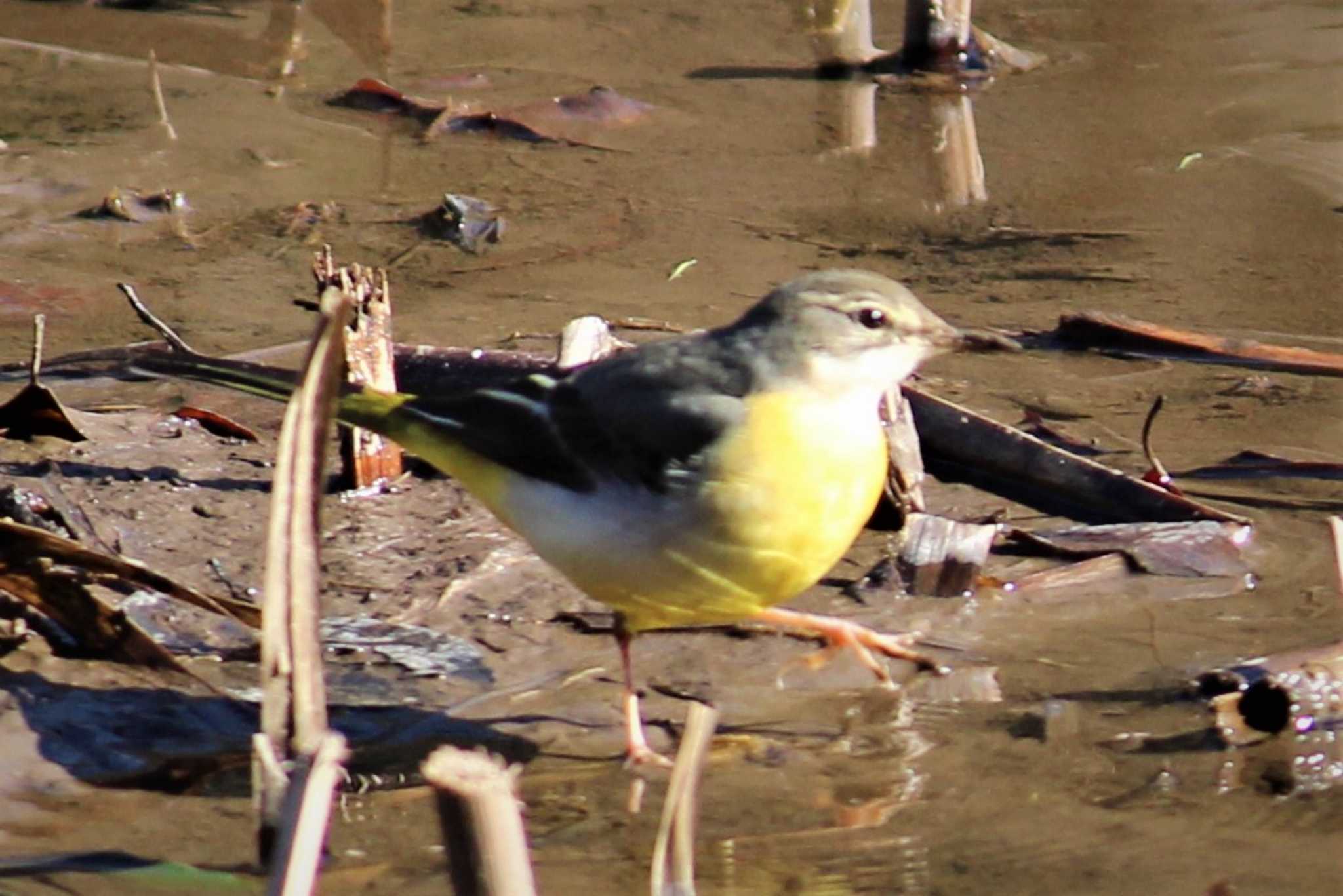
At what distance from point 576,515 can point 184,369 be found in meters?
1.15

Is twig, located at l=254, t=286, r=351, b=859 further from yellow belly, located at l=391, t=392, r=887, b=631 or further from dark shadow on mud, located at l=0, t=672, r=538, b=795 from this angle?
yellow belly, located at l=391, t=392, r=887, b=631

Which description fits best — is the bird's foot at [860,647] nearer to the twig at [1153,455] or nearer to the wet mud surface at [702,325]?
the wet mud surface at [702,325]

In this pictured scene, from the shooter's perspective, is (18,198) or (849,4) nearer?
(18,198)

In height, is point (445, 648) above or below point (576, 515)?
below

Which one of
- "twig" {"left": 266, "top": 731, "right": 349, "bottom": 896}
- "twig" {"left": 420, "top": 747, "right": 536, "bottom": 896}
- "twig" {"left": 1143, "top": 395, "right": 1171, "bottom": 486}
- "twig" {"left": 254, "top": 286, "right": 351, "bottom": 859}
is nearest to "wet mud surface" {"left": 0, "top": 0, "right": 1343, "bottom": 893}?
"twig" {"left": 1143, "top": 395, "right": 1171, "bottom": 486}

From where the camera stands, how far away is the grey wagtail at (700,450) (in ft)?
15.5

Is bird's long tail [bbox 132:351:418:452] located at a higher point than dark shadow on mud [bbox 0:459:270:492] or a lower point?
higher

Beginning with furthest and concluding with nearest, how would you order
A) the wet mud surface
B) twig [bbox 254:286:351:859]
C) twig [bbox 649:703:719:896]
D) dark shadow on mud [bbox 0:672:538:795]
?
dark shadow on mud [bbox 0:672:538:795] < the wet mud surface < twig [bbox 254:286:351:859] < twig [bbox 649:703:719:896]

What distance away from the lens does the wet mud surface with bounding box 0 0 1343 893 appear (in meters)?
4.41

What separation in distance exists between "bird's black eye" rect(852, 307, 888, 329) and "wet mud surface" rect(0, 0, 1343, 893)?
0.89 metres

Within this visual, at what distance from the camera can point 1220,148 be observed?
940 cm

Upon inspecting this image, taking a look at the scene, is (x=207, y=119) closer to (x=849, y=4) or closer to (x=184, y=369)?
(x=849, y=4)

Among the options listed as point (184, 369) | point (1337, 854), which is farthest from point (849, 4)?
point (1337, 854)

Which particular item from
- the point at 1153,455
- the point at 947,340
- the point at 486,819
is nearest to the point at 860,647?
the point at 947,340
